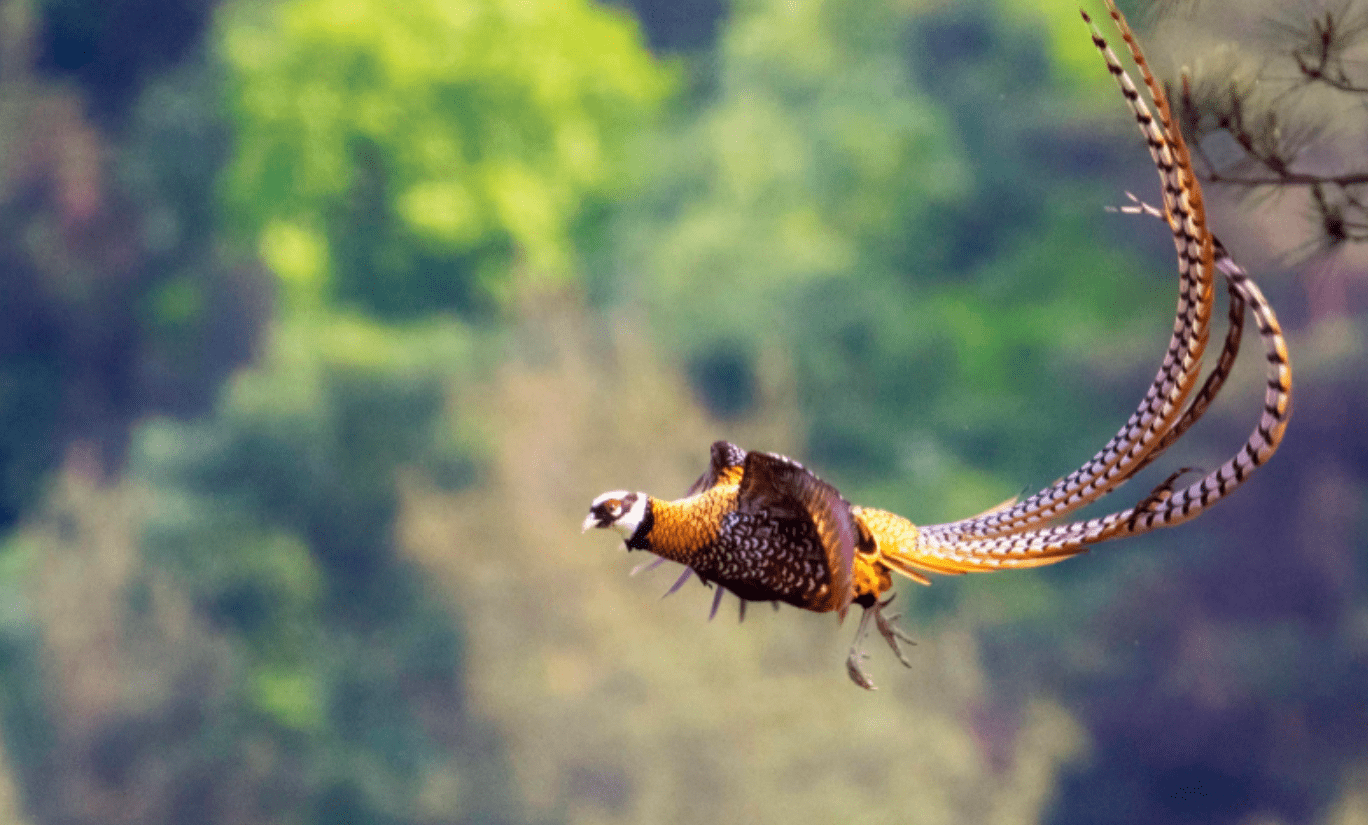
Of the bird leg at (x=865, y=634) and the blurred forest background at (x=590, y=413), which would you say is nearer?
the bird leg at (x=865, y=634)

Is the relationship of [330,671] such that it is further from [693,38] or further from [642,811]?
[693,38]

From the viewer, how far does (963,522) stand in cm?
254

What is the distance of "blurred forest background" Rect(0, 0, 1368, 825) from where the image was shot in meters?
7.91

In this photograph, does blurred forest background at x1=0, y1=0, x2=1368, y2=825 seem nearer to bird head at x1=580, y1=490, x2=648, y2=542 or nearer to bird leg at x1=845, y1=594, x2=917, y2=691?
bird leg at x1=845, y1=594, x2=917, y2=691

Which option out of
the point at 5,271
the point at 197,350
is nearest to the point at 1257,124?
the point at 197,350

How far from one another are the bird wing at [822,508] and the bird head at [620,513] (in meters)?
0.20

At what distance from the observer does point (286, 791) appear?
9.35m

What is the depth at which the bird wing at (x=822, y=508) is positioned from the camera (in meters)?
2.23

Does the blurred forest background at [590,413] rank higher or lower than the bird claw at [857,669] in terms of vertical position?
higher

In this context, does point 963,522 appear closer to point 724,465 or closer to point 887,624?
point 887,624

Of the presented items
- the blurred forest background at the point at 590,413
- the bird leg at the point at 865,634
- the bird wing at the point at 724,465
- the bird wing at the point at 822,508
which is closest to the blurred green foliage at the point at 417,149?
the blurred forest background at the point at 590,413

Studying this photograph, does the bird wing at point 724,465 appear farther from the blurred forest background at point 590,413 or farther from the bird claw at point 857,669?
the blurred forest background at point 590,413

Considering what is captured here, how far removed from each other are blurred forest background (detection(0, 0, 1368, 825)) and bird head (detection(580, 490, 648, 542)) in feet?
16.0

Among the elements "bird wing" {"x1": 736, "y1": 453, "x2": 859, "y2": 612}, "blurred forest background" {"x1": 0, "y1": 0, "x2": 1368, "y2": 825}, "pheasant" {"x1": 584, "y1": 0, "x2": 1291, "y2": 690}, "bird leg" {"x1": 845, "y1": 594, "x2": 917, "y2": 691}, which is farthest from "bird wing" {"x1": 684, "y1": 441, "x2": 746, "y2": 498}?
"blurred forest background" {"x1": 0, "y1": 0, "x2": 1368, "y2": 825}
